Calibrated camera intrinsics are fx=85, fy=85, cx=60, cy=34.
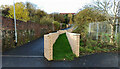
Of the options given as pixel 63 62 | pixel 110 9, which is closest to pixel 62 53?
pixel 63 62

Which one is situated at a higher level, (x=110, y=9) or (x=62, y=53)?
(x=110, y=9)

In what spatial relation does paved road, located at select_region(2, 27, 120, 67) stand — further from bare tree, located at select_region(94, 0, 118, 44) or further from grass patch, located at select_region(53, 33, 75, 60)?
bare tree, located at select_region(94, 0, 118, 44)

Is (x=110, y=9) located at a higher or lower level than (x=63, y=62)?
higher

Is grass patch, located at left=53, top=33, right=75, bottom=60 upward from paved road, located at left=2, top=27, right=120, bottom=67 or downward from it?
upward

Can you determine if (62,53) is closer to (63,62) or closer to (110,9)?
(63,62)

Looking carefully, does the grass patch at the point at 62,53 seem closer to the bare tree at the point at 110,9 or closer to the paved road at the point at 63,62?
the paved road at the point at 63,62

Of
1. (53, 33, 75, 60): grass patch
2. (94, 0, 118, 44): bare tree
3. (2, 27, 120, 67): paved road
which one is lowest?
(2, 27, 120, 67): paved road

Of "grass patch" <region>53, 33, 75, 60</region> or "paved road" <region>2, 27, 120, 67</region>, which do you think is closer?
"paved road" <region>2, 27, 120, 67</region>

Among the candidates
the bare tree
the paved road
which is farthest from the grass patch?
the bare tree

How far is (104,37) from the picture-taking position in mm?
8031

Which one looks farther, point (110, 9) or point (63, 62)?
point (110, 9)

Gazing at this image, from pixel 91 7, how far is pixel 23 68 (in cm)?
774

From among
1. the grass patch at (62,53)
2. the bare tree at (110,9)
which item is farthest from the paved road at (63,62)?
the bare tree at (110,9)

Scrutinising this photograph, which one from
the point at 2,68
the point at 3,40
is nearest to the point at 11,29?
the point at 3,40
